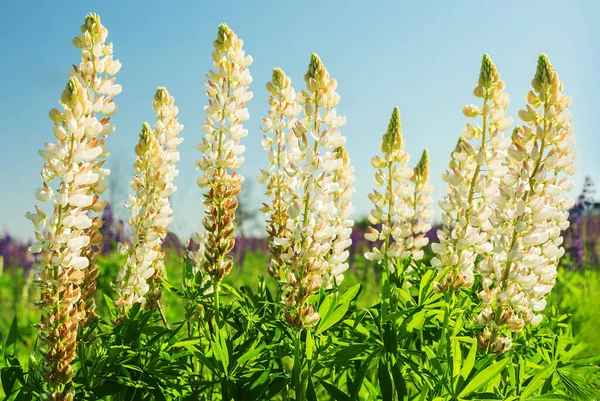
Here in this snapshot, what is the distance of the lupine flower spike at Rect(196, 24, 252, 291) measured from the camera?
2.72 metres

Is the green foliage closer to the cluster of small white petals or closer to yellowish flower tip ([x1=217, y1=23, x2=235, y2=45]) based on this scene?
the cluster of small white petals

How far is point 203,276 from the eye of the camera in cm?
296

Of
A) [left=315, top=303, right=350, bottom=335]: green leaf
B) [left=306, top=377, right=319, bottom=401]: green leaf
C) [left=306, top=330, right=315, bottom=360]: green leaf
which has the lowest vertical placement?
[left=306, top=377, right=319, bottom=401]: green leaf

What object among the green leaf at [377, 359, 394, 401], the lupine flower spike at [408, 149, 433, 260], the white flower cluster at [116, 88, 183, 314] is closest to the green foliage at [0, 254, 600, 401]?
the green leaf at [377, 359, 394, 401]

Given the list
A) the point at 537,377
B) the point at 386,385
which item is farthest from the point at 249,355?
the point at 537,377

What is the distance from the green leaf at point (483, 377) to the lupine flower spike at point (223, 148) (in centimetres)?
111

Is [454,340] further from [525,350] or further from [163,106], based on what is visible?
[163,106]

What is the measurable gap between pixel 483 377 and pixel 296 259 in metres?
0.80

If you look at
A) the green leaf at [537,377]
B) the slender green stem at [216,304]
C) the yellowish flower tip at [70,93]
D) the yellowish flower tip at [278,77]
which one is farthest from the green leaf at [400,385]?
the yellowish flower tip at [70,93]

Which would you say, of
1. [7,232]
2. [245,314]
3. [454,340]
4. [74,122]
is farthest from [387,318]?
[7,232]

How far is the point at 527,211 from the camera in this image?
7.72 feet

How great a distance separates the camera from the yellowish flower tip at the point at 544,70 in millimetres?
2400

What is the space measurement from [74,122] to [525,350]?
2326 millimetres

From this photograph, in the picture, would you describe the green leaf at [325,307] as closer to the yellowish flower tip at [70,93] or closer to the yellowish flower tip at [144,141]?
the yellowish flower tip at [144,141]
